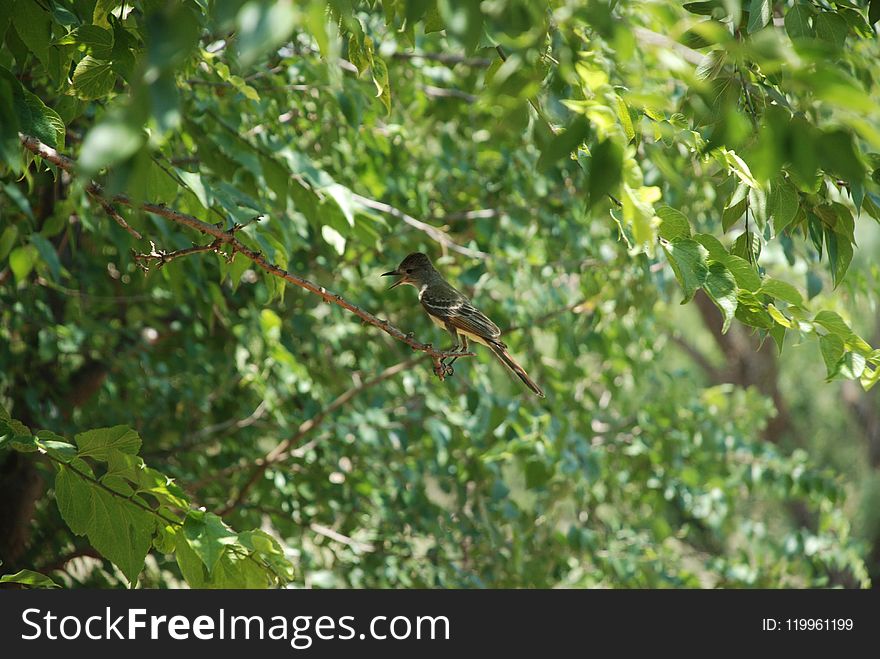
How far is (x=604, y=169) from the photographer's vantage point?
1.17 m

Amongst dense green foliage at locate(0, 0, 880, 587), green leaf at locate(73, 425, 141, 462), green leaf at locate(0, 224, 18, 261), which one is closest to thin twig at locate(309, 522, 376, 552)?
dense green foliage at locate(0, 0, 880, 587)

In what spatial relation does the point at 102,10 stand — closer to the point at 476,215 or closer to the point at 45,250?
the point at 45,250

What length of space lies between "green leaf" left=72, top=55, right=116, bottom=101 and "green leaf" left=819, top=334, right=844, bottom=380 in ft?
4.93

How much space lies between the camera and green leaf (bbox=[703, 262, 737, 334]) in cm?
166

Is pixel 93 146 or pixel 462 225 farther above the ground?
pixel 462 225

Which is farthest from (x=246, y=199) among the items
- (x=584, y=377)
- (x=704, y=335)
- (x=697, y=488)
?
(x=704, y=335)

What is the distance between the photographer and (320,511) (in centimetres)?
476

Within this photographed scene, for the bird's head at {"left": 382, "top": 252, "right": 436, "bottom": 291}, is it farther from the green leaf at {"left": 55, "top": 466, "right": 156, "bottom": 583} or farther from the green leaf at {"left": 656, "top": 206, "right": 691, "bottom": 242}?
the green leaf at {"left": 656, "top": 206, "right": 691, "bottom": 242}

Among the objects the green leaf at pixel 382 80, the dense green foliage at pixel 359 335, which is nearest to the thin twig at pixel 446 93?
the dense green foliage at pixel 359 335

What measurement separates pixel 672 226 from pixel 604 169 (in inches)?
24.4

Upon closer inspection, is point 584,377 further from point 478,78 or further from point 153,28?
point 153,28

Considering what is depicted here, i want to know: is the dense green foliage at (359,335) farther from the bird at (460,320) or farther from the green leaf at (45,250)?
the bird at (460,320)

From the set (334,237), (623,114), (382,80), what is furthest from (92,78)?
(623,114)
